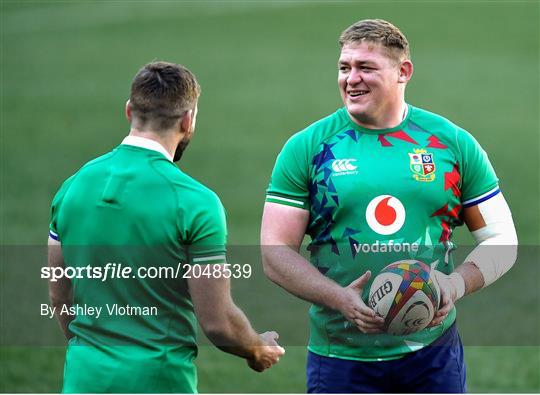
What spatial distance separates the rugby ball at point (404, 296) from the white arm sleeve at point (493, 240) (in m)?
0.36

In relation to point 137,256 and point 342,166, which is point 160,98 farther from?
point 342,166

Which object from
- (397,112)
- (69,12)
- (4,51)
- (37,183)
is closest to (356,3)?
(69,12)

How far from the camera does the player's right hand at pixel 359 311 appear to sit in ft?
19.9

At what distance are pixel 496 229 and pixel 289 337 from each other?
6.88 metres

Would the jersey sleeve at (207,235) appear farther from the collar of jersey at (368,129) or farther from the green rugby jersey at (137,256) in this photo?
the collar of jersey at (368,129)

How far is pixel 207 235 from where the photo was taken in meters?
5.43

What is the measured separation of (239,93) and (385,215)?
25612 millimetres

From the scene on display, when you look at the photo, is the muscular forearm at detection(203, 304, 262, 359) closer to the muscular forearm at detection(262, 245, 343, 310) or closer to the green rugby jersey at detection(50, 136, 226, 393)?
the green rugby jersey at detection(50, 136, 226, 393)

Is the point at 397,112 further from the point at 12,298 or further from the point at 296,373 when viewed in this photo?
the point at 12,298

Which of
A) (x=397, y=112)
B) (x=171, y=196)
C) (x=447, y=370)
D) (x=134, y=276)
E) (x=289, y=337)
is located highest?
(x=397, y=112)

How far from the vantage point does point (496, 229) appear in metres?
6.42

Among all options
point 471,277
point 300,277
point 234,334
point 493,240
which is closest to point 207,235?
point 234,334

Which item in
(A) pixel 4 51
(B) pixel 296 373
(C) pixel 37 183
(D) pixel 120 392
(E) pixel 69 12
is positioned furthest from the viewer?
(E) pixel 69 12

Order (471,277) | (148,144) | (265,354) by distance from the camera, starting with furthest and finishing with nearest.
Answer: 1. (471,277)
2. (265,354)
3. (148,144)
